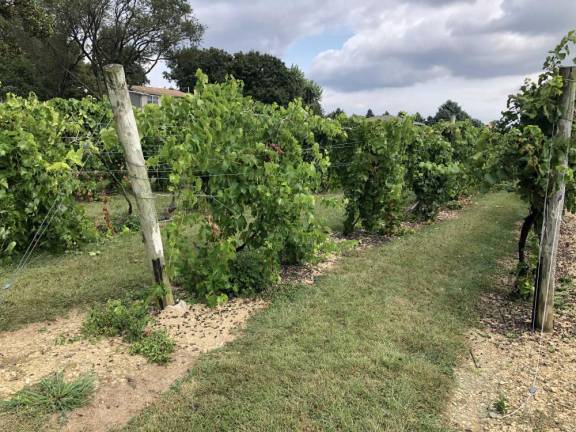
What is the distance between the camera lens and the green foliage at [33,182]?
5402mm

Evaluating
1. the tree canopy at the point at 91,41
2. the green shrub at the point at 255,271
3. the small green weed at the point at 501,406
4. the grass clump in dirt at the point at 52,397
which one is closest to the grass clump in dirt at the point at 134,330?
the grass clump in dirt at the point at 52,397

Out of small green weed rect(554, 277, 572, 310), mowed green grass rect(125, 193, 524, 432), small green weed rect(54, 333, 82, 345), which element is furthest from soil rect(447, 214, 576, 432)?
small green weed rect(54, 333, 82, 345)

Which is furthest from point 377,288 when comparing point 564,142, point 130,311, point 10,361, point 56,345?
point 10,361

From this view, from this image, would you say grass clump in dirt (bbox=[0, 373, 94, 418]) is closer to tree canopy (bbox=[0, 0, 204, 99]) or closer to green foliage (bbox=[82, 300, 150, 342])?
green foliage (bbox=[82, 300, 150, 342])

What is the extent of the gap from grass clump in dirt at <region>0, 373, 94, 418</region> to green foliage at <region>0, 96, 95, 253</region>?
9.37 feet

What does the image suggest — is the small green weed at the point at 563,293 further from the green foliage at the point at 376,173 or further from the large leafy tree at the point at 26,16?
the large leafy tree at the point at 26,16

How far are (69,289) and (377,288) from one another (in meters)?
3.58

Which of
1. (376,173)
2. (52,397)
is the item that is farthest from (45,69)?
(52,397)

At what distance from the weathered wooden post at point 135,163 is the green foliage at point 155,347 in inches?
20.6

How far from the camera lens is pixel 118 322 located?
361cm

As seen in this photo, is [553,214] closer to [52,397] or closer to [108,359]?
[108,359]

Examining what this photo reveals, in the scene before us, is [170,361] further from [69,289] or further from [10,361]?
[69,289]

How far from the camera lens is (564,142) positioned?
3.68 m

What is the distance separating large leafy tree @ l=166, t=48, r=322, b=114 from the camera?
4150 cm
